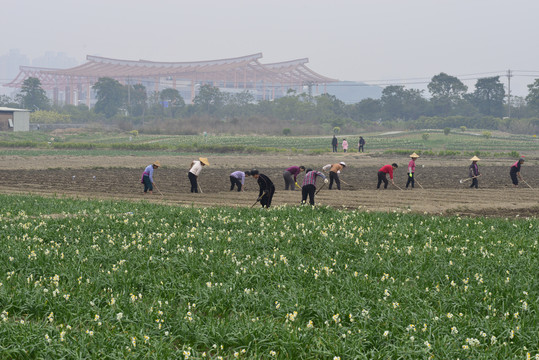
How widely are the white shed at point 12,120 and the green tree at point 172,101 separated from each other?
42067 mm

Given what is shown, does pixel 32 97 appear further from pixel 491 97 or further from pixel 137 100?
pixel 491 97

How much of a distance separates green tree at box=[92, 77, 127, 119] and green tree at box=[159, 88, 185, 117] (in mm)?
9439

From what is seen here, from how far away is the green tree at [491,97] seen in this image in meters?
107

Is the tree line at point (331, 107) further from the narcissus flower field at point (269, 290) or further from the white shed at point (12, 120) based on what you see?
the narcissus flower field at point (269, 290)

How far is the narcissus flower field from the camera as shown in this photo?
5.73 meters

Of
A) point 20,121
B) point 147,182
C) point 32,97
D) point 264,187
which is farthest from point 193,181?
point 32,97

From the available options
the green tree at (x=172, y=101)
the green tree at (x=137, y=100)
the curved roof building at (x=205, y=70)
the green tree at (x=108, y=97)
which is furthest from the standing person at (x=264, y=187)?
the curved roof building at (x=205, y=70)

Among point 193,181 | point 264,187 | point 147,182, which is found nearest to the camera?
point 264,187

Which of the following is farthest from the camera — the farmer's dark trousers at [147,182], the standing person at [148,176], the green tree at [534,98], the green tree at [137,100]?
the green tree at [137,100]

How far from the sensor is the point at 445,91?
109m

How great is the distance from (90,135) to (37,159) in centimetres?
3490

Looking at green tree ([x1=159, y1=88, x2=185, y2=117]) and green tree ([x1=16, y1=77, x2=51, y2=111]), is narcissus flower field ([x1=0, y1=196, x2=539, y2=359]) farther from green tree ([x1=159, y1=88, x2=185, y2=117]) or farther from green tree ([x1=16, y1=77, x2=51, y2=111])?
green tree ([x1=16, y1=77, x2=51, y2=111])

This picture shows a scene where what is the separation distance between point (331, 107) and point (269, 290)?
103 m

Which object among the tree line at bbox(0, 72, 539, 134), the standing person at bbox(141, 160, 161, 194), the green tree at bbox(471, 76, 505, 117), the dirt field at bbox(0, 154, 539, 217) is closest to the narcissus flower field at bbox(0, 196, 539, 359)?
the dirt field at bbox(0, 154, 539, 217)
